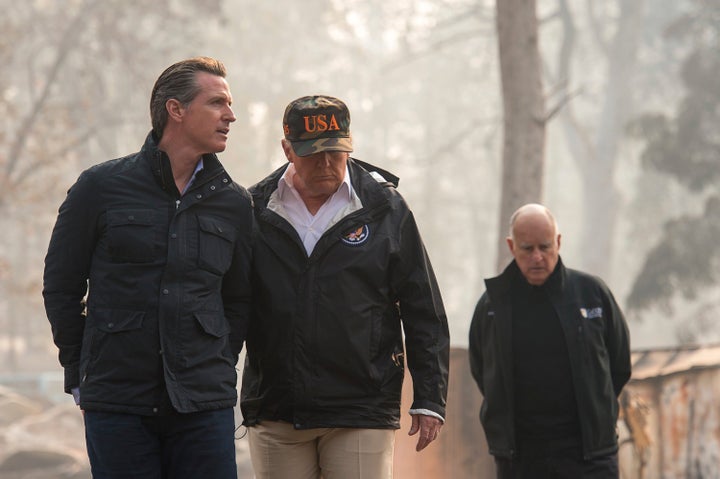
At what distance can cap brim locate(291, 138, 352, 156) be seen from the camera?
4.40 m

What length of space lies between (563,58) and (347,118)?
29.3 meters

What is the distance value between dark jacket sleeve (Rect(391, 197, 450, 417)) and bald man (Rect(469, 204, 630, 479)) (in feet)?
3.20

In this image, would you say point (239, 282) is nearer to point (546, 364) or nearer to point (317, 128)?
point (317, 128)

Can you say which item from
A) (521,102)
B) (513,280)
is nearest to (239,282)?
(513,280)

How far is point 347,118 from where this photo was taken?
4.51m

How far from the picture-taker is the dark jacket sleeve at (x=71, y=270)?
3.85 meters

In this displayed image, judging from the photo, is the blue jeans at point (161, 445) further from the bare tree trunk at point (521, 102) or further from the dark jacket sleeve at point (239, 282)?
the bare tree trunk at point (521, 102)

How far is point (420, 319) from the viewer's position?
4.58m

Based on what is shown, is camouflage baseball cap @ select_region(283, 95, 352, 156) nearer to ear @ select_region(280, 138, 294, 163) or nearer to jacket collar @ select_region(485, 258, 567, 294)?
ear @ select_region(280, 138, 294, 163)

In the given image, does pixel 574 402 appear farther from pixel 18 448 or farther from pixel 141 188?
pixel 18 448

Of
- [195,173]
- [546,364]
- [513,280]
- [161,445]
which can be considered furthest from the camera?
[513,280]

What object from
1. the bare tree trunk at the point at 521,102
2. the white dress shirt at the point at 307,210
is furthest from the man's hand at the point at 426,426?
the bare tree trunk at the point at 521,102

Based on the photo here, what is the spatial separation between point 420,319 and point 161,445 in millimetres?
1215

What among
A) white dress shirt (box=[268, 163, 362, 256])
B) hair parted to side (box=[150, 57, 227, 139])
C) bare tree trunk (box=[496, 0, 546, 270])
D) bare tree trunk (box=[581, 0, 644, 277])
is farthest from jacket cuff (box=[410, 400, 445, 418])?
bare tree trunk (box=[581, 0, 644, 277])
